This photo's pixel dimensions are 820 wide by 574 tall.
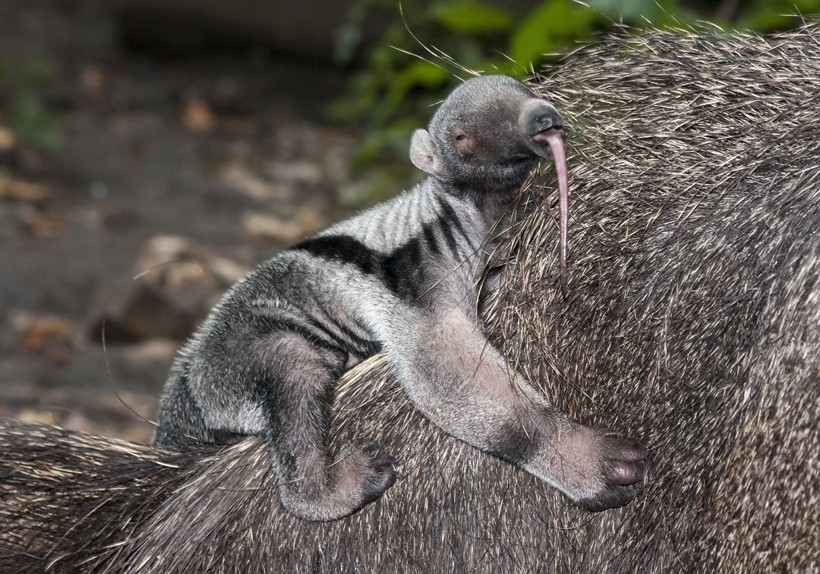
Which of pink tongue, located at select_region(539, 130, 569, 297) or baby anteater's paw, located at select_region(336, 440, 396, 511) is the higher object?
pink tongue, located at select_region(539, 130, 569, 297)

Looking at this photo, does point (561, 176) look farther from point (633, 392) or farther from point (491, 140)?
point (633, 392)

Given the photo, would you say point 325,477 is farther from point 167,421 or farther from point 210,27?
point 210,27

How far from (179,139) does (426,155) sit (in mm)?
7168

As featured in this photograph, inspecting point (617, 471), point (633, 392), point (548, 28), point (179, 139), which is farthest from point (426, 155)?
point (179, 139)

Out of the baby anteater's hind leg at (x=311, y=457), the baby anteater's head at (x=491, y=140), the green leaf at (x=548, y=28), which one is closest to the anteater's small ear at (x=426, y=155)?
the baby anteater's head at (x=491, y=140)

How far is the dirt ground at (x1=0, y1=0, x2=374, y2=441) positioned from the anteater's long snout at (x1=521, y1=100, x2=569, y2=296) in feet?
10.1

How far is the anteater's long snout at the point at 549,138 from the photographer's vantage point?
8.37ft

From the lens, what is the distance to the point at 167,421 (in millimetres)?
3312

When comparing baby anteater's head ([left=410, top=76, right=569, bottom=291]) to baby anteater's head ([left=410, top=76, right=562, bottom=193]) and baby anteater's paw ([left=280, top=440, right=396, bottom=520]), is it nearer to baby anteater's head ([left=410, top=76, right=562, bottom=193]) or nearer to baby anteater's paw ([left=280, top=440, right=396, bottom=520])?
baby anteater's head ([left=410, top=76, right=562, bottom=193])

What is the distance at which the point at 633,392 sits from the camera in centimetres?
273

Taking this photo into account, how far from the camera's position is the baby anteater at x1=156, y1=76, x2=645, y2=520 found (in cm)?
263

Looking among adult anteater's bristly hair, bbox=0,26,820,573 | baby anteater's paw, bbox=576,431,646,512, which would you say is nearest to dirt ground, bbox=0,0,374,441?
adult anteater's bristly hair, bbox=0,26,820,573

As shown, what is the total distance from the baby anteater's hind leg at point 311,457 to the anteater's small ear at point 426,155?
1.98ft

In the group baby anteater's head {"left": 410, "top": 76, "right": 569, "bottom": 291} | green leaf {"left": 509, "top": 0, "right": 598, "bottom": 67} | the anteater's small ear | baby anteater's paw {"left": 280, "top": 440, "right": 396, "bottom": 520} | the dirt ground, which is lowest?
the dirt ground
